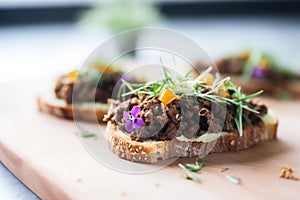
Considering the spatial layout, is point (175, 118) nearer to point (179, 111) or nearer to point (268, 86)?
point (179, 111)

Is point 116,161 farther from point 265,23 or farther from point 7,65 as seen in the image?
point 265,23

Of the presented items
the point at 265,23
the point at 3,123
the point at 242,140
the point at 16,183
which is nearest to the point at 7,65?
the point at 3,123

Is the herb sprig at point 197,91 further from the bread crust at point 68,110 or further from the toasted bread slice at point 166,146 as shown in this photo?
the bread crust at point 68,110

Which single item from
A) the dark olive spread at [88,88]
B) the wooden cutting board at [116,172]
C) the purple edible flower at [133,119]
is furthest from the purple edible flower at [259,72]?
the purple edible flower at [133,119]

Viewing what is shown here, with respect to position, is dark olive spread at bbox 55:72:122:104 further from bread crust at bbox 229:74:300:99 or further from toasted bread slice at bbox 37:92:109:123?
bread crust at bbox 229:74:300:99

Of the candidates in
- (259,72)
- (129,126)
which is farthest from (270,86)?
(129,126)

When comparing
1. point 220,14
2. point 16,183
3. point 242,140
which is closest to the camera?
point 16,183
